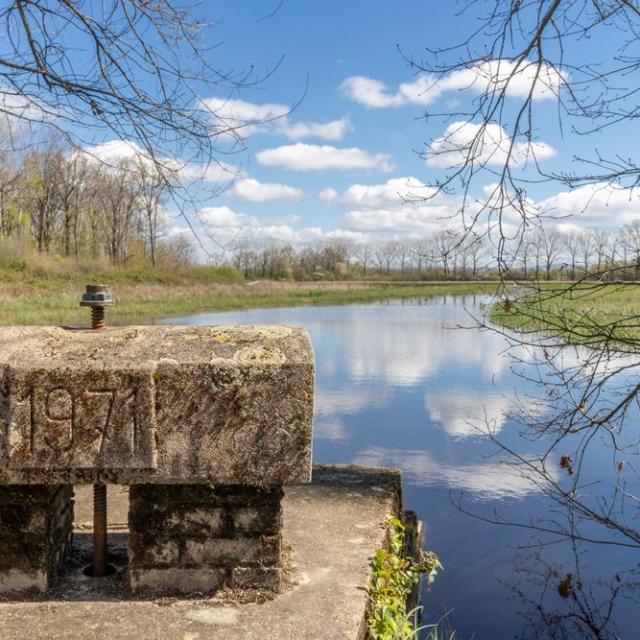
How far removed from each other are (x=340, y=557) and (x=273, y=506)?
0.79 metres

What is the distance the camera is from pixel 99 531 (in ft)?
11.0

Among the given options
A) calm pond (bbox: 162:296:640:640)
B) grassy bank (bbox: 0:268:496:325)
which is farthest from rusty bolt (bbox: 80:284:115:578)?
grassy bank (bbox: 0:268:496:325)

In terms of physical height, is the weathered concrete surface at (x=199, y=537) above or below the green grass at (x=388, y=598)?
above

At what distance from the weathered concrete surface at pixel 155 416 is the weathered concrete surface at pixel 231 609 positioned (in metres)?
0.55

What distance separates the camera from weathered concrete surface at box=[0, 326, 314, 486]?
2.94 metres

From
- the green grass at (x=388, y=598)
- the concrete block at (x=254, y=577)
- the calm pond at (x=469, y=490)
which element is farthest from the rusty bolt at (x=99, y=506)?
the calm pond at (x=469, y=490)

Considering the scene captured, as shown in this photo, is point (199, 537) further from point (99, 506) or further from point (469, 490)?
point (469, 490)

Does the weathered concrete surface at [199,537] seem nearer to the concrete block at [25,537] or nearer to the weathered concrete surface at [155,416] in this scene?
the weathered concrete surface at [155,416]

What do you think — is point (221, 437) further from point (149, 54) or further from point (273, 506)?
point (149, 54)

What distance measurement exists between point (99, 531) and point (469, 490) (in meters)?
5.03

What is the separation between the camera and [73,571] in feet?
11.2

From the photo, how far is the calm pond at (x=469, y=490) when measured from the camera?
17.6 feet

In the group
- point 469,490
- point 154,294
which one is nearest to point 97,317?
point 469,490

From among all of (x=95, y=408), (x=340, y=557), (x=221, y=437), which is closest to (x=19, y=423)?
(x=95, y=408)
